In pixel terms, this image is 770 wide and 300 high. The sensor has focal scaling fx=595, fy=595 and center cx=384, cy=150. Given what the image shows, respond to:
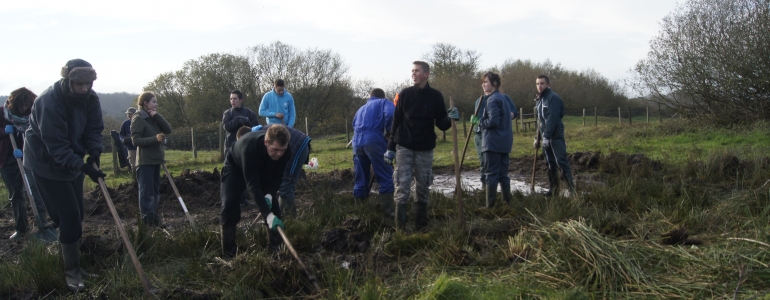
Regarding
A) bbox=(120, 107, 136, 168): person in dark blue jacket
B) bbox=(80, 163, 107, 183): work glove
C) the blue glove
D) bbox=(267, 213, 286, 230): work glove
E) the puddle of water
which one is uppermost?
bbox=(120, 107, 136, 168): person in dark blue jacket

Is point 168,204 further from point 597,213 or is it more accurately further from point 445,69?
point 445,69

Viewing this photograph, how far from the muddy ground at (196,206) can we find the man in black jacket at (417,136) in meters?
0.69

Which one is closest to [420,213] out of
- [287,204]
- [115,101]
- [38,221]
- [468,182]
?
[287,204]

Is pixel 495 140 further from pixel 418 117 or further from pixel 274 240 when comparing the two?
pixel 274 240

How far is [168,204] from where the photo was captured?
8.57m

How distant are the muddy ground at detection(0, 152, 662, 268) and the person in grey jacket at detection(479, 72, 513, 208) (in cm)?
185

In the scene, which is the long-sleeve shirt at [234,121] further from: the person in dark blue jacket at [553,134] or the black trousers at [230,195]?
the person in dark blue jacket at [553,134]

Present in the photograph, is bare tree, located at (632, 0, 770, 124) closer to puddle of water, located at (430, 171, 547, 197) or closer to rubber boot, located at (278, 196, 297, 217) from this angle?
puddle of water, located at (430, 171, 547, 197)

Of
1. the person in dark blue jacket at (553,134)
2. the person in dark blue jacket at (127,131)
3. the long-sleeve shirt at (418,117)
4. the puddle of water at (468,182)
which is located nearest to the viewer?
the long-sleeve shirt at (418,117)

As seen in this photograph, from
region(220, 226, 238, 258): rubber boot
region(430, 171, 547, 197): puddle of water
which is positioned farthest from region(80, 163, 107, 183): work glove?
region(430, 171, 547, 197): puddle of water

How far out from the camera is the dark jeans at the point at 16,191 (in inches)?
265

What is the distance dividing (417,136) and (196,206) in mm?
3981

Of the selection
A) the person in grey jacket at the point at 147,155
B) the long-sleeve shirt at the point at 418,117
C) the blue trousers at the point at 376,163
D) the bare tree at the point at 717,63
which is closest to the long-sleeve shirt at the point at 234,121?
the person in grey jacket at the point at 147,155

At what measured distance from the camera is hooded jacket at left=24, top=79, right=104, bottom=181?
440cm
